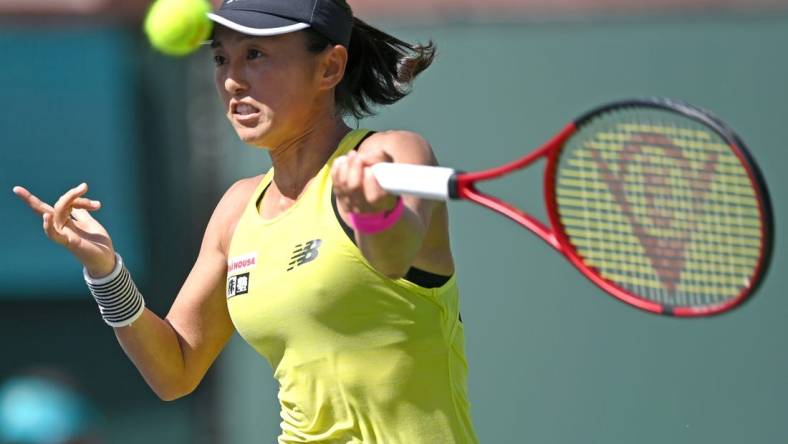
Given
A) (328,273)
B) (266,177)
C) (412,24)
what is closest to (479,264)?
(412,24)

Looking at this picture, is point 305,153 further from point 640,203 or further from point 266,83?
point 640,203

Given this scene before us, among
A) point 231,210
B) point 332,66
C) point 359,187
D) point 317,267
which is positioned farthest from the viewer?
point 231,210

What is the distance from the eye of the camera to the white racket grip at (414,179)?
2795 mm

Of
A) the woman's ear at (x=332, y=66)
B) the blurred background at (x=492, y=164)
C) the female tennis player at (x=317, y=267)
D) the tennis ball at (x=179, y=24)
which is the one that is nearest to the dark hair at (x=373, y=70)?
A: the female tennis player at (x=317, y=267)

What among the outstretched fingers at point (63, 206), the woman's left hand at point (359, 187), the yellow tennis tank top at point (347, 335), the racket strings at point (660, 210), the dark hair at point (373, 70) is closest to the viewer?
the woman's left hand at point (359, 187)

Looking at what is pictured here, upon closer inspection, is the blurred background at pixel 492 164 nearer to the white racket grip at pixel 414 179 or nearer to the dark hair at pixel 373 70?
the dark hair at pixel 373 70

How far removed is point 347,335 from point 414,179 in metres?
0.49

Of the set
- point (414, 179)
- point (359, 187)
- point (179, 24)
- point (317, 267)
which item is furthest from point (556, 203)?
point (179, 24)

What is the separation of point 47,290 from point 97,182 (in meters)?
0.54

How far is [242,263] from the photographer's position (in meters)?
3.36

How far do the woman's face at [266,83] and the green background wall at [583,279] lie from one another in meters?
2.89

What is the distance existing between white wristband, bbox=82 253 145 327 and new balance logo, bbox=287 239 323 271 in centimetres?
50

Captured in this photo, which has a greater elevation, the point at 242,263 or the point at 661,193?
the point at 661,193

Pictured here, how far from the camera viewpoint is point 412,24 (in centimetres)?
641
